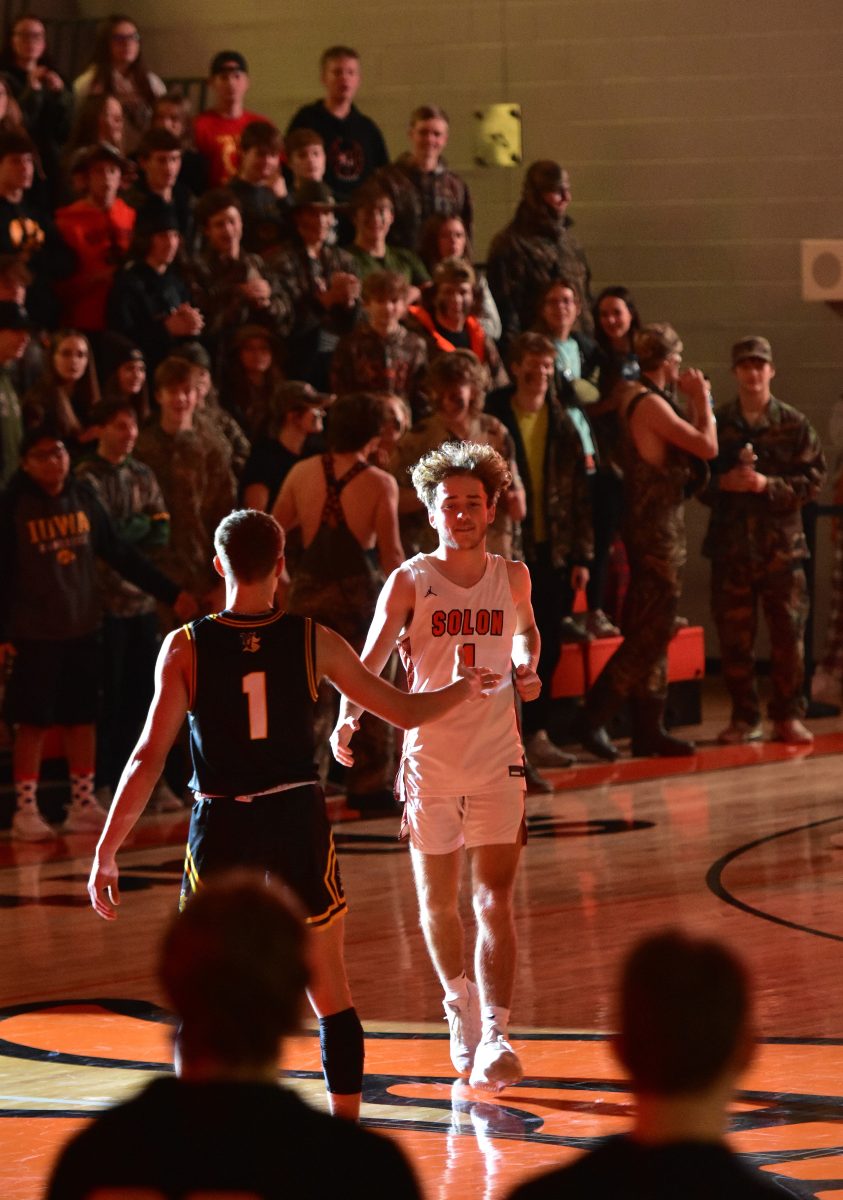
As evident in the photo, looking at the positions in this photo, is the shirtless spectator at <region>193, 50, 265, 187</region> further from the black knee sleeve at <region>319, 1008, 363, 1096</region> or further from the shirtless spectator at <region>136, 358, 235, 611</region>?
the black knee sleeve at <region>319, 1008, 363, 1096</region>

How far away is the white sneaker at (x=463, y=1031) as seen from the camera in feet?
16.7

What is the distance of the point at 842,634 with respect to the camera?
41.9 feet

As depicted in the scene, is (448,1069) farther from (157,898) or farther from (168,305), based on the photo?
(168,305)

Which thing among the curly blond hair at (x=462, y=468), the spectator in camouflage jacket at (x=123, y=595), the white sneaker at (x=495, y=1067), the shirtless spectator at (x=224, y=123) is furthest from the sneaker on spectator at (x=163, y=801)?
the white sneaker at (x=495, y=1067)

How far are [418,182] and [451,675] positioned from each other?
23.5ft

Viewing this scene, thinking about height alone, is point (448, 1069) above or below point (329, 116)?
below

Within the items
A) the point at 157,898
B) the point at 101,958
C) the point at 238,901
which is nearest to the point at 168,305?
the point at 157,898

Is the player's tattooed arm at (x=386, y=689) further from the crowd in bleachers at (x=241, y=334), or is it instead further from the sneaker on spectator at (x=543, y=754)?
the sneaker on spectator at (x=543, y=754)

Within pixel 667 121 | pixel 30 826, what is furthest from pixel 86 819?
pixel 667 121

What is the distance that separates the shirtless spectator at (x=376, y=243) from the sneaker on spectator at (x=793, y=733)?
2.93 metres

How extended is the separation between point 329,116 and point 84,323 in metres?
2.64

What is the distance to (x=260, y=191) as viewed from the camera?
443 inches

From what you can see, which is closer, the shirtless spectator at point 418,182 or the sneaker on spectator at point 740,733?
the sneaker on spectator at point 740,733

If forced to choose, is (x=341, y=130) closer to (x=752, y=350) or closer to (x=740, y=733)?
(x=752, y=350)
